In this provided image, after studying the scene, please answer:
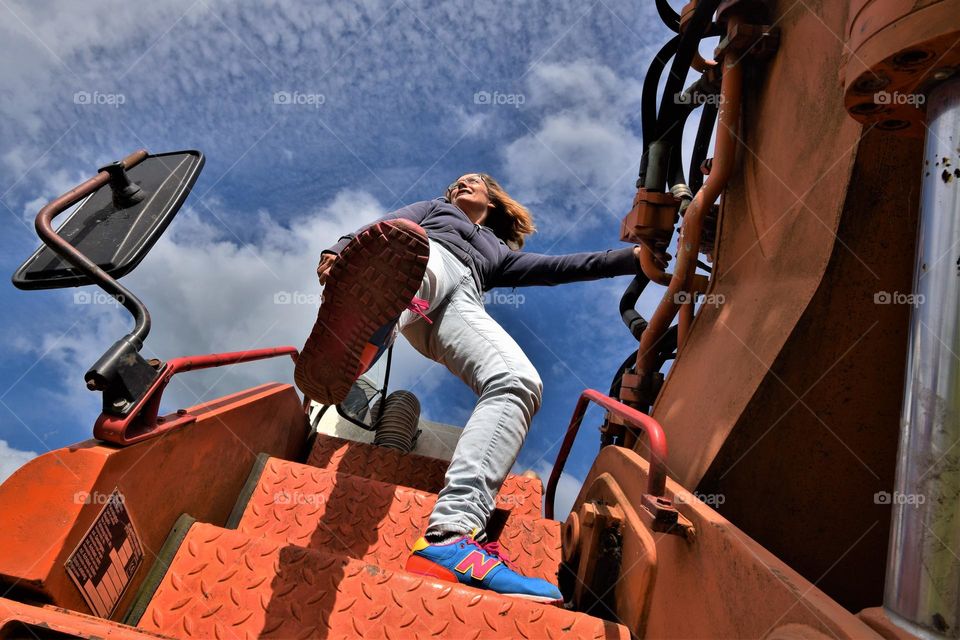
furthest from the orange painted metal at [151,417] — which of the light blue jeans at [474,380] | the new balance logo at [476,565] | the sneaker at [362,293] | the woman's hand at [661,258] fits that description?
the woman's hand at [661,258]

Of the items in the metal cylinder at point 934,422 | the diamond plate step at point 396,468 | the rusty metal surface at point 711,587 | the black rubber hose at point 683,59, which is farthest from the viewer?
the diamond plate step at point 396,468

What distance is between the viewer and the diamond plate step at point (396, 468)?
2.48 metres

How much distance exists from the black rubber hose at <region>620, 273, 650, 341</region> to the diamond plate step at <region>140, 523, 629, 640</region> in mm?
1301

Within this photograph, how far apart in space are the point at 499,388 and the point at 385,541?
0.60 meters

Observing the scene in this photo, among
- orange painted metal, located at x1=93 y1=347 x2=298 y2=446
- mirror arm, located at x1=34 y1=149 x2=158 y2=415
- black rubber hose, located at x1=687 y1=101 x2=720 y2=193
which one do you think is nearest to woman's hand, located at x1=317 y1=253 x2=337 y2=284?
orange painted metal, located at x1=93 y1=347 x2=298 y2=446

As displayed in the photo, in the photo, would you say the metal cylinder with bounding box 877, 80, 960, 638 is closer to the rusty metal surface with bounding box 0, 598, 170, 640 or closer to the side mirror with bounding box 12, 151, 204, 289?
the rusty metal surface with bounding box 0, 598, 170, 640

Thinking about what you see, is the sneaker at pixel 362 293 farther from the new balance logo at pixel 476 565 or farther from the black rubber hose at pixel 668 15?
the black rubber hose at pixel 668 15

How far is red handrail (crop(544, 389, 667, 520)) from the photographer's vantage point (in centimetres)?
125

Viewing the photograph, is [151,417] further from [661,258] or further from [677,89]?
[677,89]

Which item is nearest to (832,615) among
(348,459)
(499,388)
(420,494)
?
(499,388)

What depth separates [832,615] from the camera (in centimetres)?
74

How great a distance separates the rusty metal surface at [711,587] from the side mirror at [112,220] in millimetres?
1104

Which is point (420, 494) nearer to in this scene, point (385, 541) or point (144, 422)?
point (385, 541)

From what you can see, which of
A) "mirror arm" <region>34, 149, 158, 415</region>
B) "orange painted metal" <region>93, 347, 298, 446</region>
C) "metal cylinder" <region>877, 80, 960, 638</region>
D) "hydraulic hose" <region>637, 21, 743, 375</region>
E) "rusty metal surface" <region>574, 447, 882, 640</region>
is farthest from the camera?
"hydraulic hose" <region>637, 21, 743, 375</region>
